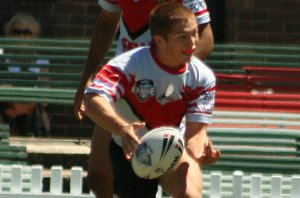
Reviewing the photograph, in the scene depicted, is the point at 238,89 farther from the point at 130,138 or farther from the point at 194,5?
the point at 130,138

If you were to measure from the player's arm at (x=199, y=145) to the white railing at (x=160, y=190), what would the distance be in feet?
7.61

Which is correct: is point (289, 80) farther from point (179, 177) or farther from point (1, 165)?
point (179, 177)

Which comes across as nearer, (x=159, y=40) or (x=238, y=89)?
(x=159, y=40)

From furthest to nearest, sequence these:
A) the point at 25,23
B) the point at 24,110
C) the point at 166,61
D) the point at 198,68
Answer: the point at 25,23 < the point at 24,110 < the point at 198,68 < the point at 166,61

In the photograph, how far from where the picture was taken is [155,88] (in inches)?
223

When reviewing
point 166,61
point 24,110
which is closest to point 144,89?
point 166,61

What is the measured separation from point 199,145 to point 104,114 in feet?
1.48

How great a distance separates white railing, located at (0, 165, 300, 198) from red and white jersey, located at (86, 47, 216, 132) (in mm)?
2308

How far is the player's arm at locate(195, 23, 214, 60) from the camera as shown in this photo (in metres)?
6.23

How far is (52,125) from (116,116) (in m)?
6.49

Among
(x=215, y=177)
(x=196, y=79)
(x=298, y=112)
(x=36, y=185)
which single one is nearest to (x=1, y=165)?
(x=36, y=185)

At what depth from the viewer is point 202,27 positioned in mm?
6273

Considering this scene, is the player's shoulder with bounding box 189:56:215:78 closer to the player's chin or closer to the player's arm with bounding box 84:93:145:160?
the player's chin

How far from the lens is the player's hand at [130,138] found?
17.3ft
